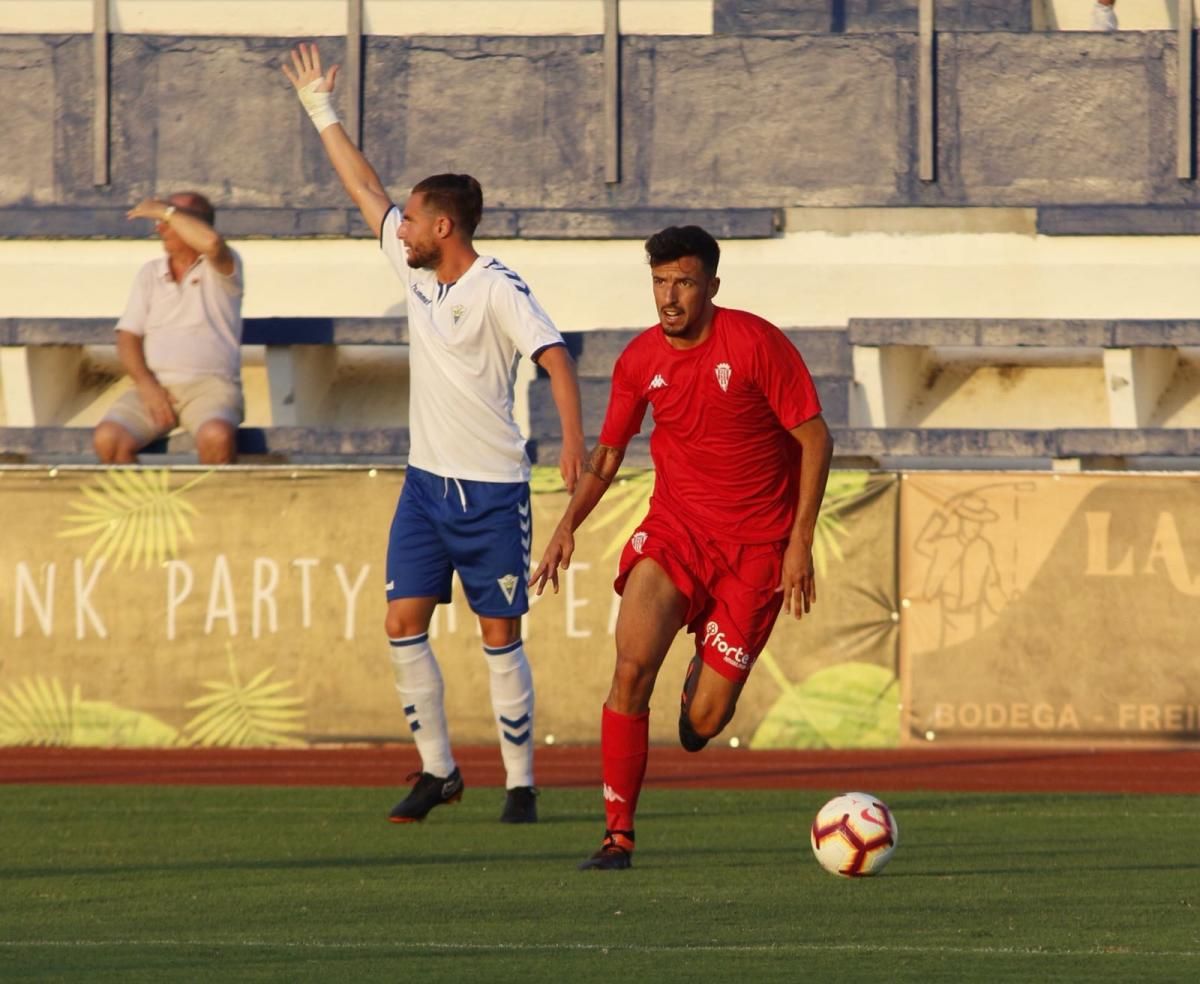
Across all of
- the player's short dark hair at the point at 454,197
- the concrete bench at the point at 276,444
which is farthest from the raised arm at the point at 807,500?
the concrete bench at the point at 276,444

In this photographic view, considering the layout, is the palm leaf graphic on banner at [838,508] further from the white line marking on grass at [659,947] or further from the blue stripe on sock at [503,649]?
the white line marking on grass at [659,947]

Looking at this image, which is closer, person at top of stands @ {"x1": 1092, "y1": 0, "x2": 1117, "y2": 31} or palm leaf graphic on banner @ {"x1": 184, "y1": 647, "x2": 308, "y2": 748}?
palm leaf graphic on banner @ {"x1": 184, "y1": 647, "x2": 308, "y2": 748}

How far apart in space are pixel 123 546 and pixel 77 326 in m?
3.00

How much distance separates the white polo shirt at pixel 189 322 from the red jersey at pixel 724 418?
598cm

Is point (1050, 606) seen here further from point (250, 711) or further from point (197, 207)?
point (197, 207)

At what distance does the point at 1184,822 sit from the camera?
31.5 feet

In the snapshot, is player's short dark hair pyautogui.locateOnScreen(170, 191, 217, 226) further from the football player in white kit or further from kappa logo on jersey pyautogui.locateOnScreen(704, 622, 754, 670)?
kappa logo on jersey pyautogui.locateOnScreen(704, 622, 754, 670)

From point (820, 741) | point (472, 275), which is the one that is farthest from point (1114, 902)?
point (820, 741)

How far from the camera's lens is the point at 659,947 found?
604 cm

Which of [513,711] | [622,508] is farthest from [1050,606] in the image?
[513,711]

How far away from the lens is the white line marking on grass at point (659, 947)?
19.6 ft

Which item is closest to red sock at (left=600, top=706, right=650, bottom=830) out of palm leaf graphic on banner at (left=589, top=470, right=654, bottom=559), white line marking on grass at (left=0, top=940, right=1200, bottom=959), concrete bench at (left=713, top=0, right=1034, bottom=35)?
white line marking on grass at (left=0, top=940, right=1200, bottom=959)

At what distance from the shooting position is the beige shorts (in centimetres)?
1370

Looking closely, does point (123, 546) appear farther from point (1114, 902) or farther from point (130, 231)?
point (1114, 902)
